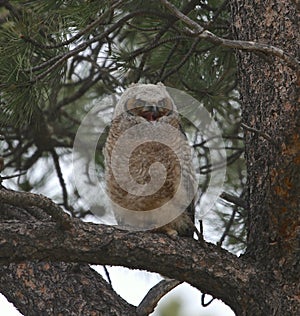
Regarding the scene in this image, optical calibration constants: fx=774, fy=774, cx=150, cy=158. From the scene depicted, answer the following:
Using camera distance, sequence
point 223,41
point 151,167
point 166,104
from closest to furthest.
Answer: point 223,41
point 151,167
point 166,104

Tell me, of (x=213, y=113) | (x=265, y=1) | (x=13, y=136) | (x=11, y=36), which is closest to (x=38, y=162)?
(x=13, y=136)

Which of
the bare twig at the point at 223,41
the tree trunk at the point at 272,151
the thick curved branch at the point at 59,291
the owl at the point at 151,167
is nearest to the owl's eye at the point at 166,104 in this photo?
the owl at the point at 151,167

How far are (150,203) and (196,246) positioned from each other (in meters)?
0.61

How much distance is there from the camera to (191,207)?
3492mm

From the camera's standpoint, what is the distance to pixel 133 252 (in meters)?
2.65

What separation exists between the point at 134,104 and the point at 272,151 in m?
0.81

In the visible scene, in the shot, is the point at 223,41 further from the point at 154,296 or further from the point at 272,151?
the point at 154,296

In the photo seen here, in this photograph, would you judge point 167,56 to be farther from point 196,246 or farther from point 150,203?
point 196,246

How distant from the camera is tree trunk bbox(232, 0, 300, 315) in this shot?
2727mm

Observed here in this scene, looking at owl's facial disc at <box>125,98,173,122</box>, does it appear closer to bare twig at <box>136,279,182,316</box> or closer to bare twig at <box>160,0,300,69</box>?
bare twig at <box>136,279,182,316</box>

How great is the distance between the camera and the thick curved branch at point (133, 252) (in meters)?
2.54

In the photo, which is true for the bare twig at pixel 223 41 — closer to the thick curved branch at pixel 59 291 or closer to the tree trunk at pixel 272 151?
the tree trunk at pixel 272 151

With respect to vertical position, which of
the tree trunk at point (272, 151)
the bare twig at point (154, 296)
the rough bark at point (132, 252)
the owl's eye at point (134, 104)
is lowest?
the rough bark at point (132, 252)

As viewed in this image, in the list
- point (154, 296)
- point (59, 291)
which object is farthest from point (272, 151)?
point (59, 291)
